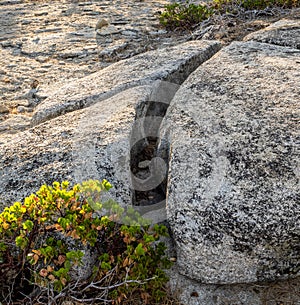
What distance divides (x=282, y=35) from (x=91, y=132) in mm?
2337

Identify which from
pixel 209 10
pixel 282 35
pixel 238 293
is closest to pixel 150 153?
pixel 238 293

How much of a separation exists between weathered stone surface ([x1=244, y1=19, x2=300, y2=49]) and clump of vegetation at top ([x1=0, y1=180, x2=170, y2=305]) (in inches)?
99.3

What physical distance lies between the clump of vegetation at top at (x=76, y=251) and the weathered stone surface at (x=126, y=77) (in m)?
1.38

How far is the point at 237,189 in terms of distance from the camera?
2.48m

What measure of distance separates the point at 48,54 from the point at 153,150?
4.13 m

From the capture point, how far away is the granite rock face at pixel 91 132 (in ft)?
9.53

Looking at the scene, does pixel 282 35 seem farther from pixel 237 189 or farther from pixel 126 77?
pixel 237 189

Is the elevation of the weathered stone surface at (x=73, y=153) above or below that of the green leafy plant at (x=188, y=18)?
above

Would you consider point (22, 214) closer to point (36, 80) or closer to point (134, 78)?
point (134, 78)

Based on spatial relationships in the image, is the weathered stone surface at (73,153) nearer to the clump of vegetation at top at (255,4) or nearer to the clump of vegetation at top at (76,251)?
the clump of vegetation at top at (76,251)

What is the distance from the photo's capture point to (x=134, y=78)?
391 centimetres

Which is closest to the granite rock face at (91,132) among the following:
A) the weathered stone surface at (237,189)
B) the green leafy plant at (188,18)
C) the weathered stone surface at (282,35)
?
the weathered stone surface at (237,189)

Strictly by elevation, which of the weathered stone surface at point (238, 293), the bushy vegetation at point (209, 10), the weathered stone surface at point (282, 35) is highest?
the weathered stone surface at point (282, 35)

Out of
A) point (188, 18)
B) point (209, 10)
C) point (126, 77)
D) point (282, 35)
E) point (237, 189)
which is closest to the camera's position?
point (237, 189)
